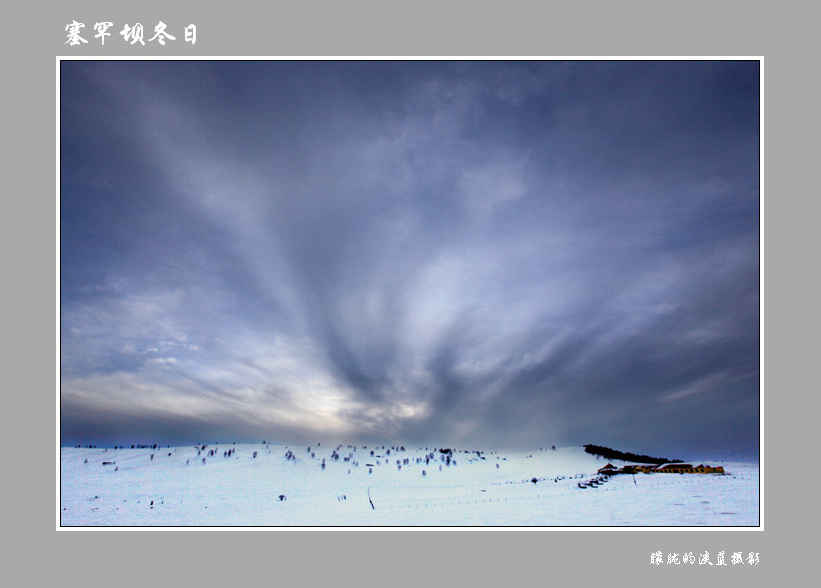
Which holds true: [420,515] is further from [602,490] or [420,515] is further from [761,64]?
[761,64]

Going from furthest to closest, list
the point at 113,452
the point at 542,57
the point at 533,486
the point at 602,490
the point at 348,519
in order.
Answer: the point at 113,452, the point at 533,486, the point at 602,490, the point at 348,519, the point at 542,57

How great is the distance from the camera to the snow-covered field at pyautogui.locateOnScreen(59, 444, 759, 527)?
21.4m

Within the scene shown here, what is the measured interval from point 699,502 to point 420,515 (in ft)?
58.1

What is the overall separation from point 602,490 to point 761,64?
28973mm

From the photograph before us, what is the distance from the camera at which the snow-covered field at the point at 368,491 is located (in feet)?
70.1

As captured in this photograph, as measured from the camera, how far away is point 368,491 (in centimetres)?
3083

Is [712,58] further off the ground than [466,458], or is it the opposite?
[712,58]

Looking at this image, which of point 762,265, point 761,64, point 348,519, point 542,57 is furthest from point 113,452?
point 761,64

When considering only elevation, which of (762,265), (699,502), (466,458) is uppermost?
(762,265)

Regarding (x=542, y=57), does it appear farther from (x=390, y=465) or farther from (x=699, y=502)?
(x=390, y=465)

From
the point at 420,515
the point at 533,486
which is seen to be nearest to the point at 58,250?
the point at 420,515

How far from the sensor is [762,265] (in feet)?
49.5

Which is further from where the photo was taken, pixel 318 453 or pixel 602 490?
pixel 318 453

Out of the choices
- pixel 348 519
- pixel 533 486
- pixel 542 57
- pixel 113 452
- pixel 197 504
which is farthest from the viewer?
pixel 113 452
